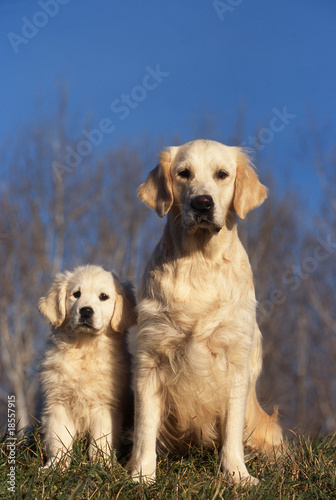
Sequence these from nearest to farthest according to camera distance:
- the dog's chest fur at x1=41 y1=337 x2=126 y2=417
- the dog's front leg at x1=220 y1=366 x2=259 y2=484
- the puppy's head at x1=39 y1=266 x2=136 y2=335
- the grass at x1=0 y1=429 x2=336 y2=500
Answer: the grass at x1=0 y1=429 x2=336 y2=500
the dog's front leg at x1=220 y1=366 x2=259 y2=484
the dog's chest fur at x1=41 y1=337 x2=126 y2=417
the puppy's head at x1=39 y1=266 x2=136 y2=335

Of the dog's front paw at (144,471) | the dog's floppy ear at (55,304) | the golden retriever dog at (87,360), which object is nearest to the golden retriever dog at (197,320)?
the dog's front paw at (144,471)

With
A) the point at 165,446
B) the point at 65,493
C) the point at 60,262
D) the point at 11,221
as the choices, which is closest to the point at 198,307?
the point at 165,446

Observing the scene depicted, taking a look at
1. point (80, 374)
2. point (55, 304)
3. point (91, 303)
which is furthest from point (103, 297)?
point (80, 374)

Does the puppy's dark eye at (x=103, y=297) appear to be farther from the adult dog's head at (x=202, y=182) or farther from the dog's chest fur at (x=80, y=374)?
the adult dog's head at (x=202, y=182)

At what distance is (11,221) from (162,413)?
15.3 m

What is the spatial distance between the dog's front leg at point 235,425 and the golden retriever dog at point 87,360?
31.0 inches

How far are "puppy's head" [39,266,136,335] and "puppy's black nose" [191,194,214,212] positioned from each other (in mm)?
1113

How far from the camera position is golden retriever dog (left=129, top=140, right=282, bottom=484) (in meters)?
3.78

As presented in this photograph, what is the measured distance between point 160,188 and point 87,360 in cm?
139

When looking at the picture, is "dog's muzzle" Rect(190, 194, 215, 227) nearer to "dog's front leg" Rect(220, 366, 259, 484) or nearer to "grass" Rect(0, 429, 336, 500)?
"dog's front leg" Rect(220, 366, 259, 484)

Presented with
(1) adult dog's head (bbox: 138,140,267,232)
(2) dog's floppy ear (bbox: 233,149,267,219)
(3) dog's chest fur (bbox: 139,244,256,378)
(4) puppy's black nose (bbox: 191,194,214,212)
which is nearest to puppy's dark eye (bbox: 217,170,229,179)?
(1) adult dog's head (bbox: 138,140,267,232)

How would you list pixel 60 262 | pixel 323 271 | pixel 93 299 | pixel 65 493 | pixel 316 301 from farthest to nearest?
pixel 323 271 < pixel 316 301 < pixel 60 262 < pixel 93 299 < pixel 65 493

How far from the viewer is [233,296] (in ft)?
12.8

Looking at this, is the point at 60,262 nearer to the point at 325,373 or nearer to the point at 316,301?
the point at 316,301
